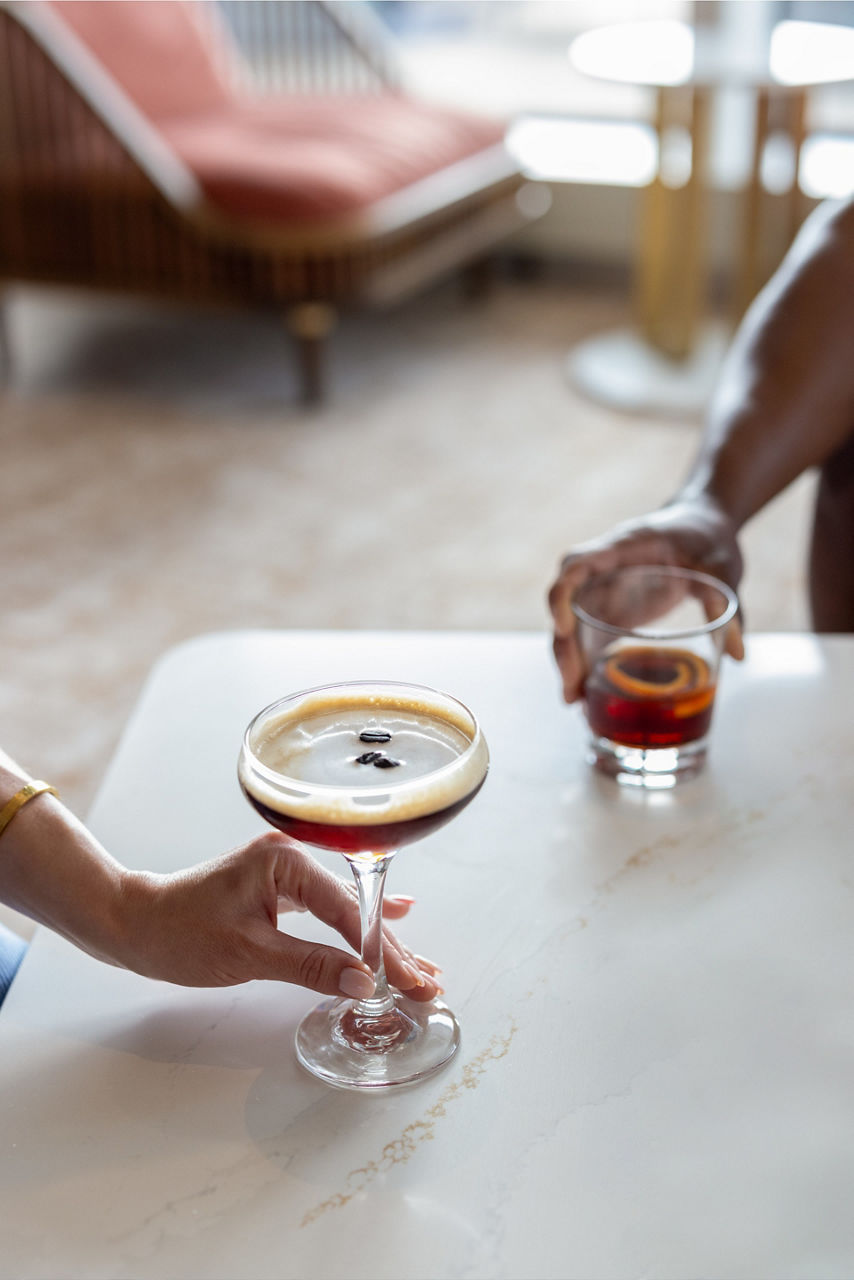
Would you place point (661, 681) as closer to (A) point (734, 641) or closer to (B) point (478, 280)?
(A) point (734, 641)

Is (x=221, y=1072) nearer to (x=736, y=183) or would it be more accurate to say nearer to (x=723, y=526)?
(x=723, y=526)

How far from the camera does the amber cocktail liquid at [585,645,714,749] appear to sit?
0.86 meters

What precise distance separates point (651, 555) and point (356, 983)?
0.46m

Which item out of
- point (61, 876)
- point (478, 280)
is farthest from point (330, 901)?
point (478, 280)

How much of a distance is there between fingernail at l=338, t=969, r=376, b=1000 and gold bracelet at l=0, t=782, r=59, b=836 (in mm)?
207

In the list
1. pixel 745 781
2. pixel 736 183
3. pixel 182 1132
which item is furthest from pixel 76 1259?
pixel 736 183

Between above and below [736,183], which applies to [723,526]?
above

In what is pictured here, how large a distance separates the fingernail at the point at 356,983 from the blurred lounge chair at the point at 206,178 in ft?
8.98

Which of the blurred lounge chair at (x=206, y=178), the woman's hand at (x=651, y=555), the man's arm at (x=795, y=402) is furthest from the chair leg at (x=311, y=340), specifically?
the woman's hand at (x=651, y=555)

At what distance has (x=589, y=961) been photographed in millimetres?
710

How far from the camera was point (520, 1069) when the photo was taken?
0.64m

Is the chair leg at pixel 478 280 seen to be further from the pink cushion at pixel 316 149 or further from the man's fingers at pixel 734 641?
the man's fingers at pixel 734 641

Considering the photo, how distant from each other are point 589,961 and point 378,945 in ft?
0.41

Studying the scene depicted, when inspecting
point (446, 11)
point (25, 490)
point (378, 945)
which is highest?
point (378, 945)
